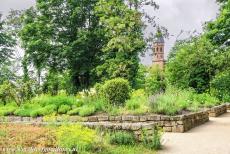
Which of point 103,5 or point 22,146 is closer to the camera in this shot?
point 22,146

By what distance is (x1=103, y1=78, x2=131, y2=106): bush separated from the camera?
1460cm

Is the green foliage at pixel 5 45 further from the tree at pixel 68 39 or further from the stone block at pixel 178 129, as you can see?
the stone block at pixel 178 129

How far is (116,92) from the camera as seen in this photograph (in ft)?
47.9

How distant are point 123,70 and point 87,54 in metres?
7.10

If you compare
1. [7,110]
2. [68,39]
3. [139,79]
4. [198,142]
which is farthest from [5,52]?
[198,142]

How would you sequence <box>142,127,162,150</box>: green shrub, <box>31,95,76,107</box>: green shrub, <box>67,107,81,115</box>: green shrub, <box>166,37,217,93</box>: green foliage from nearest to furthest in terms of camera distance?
<box>142,127,162,150</box>: green shrub < <box>67,107,81,115</box>: green shrub < <box>31,95,76,107</box>: green shrub < <box>166,37,217,93</box>: green foliage

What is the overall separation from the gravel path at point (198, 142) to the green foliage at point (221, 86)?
43.7 ft

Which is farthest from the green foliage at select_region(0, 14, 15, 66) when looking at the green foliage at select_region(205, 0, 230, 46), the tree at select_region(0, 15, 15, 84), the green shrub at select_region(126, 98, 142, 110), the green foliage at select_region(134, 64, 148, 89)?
the green shrub at select_region(126, 98, 142, 110)

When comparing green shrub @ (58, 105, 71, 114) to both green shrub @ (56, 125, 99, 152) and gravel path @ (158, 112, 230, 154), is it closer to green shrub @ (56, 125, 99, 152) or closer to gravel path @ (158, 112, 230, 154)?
gravel path @ (158, 112, 230, 154)

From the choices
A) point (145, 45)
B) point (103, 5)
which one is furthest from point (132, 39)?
point (103, 5)

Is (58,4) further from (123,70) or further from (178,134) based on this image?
(178,134)

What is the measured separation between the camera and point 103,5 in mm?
24031

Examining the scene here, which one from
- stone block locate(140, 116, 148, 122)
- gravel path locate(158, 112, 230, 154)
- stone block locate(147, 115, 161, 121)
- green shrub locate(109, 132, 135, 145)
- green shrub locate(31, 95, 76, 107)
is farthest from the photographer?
green shrub locate(31, 95, 76, 107)

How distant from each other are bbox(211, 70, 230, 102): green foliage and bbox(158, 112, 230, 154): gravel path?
13.3 metres
